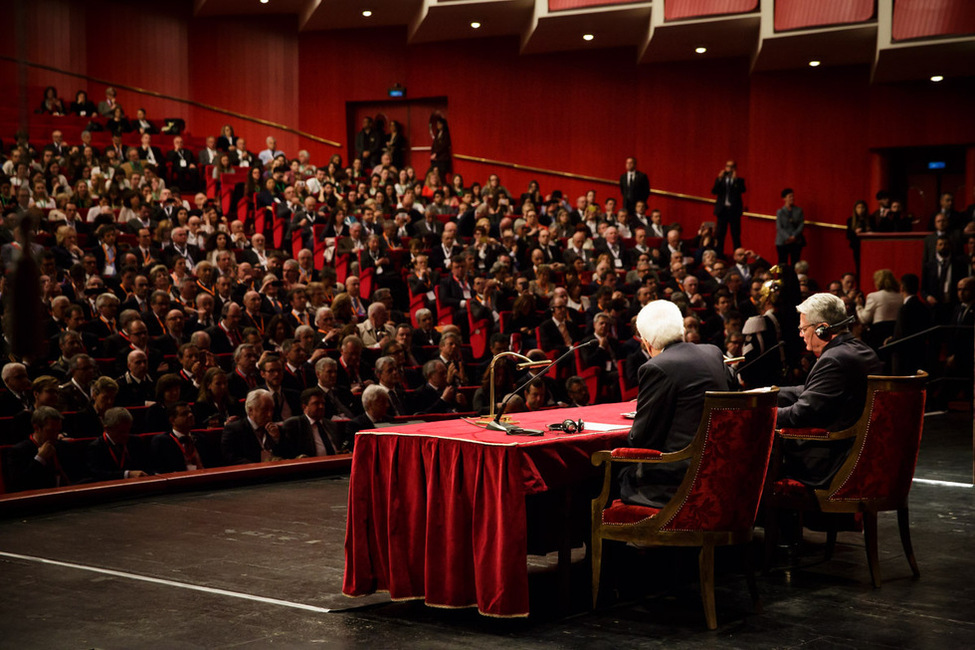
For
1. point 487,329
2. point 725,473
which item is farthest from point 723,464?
point 487,329

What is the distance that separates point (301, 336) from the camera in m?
6.72

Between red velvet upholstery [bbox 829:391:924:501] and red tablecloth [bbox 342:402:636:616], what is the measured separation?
0.85m

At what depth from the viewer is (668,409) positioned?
3.33m

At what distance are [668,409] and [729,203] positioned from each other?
9.02m

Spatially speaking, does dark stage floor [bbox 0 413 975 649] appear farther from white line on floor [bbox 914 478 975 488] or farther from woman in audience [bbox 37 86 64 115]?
woman in audience [bbox 37 86 64 115]

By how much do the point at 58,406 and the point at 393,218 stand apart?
18.4 ft

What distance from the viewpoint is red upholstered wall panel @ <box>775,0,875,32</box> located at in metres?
10.5

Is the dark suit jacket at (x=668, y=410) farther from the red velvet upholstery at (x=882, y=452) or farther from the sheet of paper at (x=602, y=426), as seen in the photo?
the red velvet upholstery at (x=882, y=452)

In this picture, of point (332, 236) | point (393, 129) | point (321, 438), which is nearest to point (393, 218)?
point (332, 236)

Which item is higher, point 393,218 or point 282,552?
point 393,218

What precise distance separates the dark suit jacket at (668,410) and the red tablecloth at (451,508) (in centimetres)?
24

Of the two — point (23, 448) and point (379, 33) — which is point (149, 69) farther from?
point (23, 448)

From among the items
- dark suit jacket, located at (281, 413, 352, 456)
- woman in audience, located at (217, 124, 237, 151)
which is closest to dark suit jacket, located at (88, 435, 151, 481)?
dark suit jacket, located at (281, 413, 352, 456)

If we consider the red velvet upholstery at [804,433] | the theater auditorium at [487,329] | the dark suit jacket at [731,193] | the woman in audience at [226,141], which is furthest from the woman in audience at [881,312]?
the woman in audience at [226,141]
